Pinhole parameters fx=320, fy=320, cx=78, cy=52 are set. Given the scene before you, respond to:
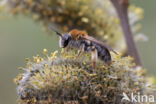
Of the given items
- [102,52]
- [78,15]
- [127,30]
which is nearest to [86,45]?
[102,52]

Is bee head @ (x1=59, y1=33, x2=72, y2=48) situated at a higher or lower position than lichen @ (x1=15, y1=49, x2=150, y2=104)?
higher

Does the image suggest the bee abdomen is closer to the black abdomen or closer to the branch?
the black abdomen

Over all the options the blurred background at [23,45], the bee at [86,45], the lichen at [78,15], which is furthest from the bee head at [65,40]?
the blurred background at [23,45]

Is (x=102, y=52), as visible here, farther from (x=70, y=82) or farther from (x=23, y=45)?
(x=23, y=45)

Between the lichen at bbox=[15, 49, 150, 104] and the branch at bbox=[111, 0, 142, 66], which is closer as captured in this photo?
the lichen at bbox=[15, 49, 150, 104]

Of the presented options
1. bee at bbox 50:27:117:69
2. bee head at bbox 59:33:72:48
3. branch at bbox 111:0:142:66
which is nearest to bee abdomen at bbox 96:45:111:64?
bee at bbox 50:27:117:69

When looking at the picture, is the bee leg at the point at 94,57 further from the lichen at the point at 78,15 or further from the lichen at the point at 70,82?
the lichen at the point at 78,15
